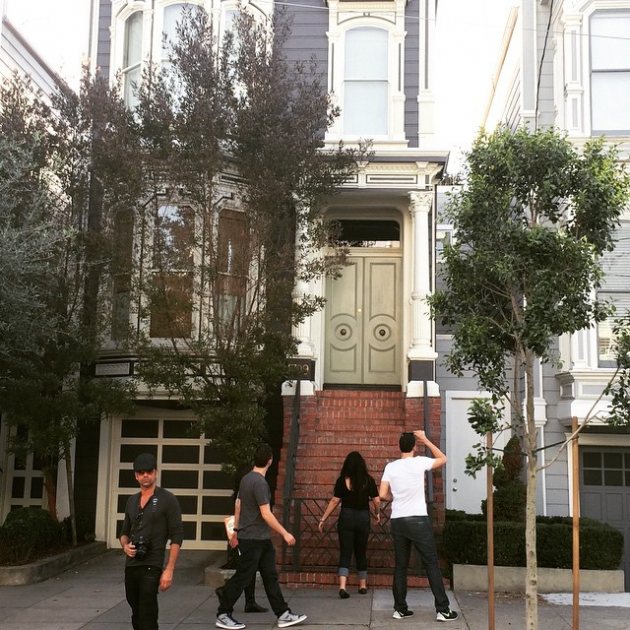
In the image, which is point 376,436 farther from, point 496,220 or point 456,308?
point 496,220

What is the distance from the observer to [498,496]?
11.2 metres

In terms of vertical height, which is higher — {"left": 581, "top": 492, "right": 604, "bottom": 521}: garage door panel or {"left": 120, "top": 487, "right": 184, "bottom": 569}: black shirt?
{"left": 120, "top": 487, "right": 184, "bottom": 569}: black shirt

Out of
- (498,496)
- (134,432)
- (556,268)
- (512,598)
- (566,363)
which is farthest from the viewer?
(134,432)

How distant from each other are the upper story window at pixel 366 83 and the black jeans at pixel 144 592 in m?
9.01

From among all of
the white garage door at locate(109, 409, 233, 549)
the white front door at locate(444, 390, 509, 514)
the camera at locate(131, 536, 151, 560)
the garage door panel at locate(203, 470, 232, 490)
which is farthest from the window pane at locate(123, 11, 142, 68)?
the camera at locate(131, 536, 151, 560)

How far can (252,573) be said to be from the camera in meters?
7.47

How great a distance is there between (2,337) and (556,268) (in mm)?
6301

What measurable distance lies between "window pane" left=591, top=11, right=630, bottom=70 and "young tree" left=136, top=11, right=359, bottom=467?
5.13 metres

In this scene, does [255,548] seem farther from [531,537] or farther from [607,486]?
[607,486]

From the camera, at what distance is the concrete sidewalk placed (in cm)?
788

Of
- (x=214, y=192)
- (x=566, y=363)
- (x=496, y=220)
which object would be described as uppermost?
(x=214, y=192)

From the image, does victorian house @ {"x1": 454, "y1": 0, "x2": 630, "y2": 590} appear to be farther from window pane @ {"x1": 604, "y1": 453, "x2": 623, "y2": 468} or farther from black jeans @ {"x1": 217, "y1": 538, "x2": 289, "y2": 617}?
black jeans @ {"x1": 217, "y1": 538, "x2": 289, "y2": 617}

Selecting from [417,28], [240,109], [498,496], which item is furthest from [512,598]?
[417,28]

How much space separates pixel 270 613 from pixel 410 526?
1.69 metres
